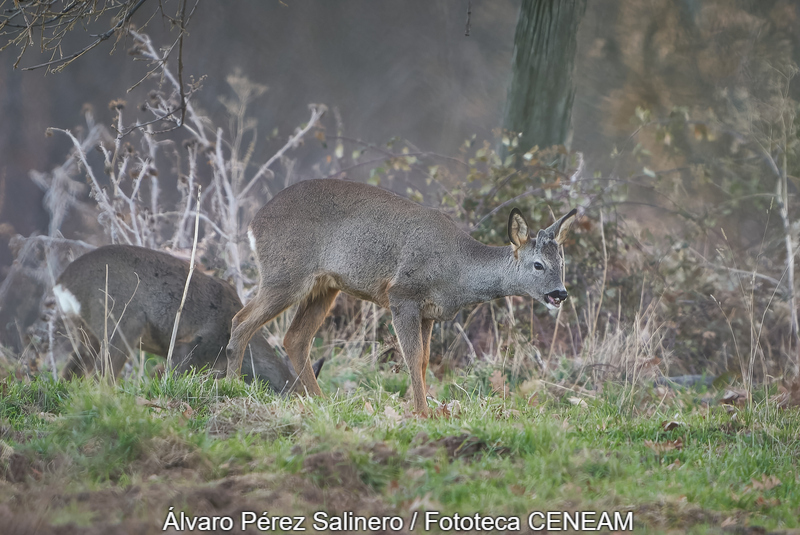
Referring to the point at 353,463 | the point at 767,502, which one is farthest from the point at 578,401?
the point at 353,463

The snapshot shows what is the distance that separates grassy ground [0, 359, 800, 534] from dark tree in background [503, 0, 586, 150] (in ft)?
16.0

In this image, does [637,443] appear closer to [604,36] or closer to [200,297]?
[200,297]

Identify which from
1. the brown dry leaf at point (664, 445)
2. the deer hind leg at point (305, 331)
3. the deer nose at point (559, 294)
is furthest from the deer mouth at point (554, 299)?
the deer hind leg at point (305, 331)

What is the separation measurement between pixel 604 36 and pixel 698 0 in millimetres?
1938

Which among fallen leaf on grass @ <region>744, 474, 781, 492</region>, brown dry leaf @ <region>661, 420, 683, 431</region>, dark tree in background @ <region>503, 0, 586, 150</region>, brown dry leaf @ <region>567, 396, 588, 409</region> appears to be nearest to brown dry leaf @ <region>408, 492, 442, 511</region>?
fallen leaf on grass @ <region>744, 474, 781, 492</region>

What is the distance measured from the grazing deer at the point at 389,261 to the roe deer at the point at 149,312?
25.0 inches

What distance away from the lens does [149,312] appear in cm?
690

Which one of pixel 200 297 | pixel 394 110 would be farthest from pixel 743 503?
pixel 394 110

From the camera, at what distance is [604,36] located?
1591cm

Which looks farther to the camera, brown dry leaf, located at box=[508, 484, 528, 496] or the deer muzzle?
the deer muzzle

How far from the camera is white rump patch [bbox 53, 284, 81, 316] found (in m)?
6.80

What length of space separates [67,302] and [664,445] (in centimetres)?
479

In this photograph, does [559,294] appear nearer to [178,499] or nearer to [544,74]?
[178,499]

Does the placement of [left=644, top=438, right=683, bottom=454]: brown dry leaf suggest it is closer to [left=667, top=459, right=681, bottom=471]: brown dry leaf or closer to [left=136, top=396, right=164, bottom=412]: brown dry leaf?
[left=667, top=459, right=681, bottom=471]: brown dry leaf
